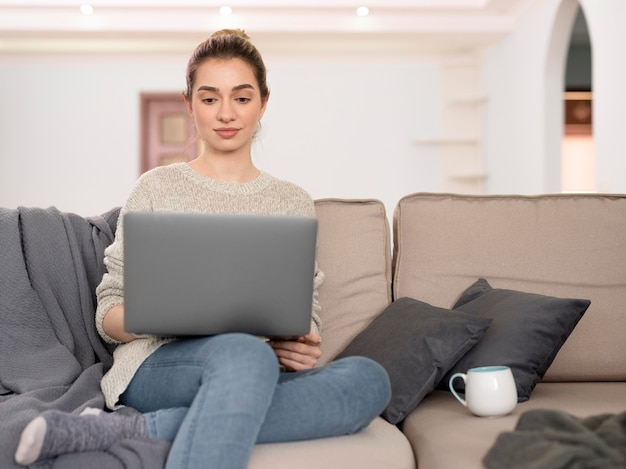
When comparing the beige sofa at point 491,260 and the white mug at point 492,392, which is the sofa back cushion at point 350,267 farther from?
the white mug at point 492,392

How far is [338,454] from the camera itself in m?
1.40

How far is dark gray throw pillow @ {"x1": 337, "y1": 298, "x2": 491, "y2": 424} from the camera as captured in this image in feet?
5.52

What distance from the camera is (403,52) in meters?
7.10

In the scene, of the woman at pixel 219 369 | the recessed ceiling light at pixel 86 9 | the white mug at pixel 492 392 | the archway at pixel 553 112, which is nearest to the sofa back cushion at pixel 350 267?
the woman at pixel 219 369

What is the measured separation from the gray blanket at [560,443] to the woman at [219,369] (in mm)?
279

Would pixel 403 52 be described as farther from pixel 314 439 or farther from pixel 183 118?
pixel 314 439

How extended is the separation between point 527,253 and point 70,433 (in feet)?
4.03

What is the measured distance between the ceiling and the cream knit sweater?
410cm

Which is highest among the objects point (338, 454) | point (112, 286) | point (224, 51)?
point (224, 51)

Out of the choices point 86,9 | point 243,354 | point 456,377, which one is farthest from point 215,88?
point 86,9

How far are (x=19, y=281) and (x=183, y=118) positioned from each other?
5551 mm

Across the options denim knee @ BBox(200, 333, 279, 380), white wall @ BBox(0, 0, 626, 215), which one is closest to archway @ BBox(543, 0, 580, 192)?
white wall @ BBox(0, 0, 626, 215)

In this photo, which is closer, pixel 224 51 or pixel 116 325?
pixel 116 325

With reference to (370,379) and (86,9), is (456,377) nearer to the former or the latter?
(370,379)
